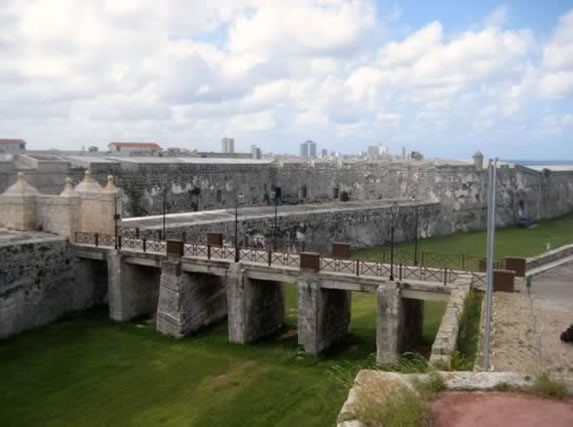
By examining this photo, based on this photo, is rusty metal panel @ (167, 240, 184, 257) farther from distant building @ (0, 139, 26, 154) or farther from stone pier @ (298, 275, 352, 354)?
distant building @ (0, 139, 26, 154)

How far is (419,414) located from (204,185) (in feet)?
99.7

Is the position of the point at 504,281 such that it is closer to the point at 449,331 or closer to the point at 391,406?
the point at 449,331

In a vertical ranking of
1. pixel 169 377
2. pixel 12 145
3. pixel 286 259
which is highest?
pixel 12 145

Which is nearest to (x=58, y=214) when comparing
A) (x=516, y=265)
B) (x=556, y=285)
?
(x=516, y=265)

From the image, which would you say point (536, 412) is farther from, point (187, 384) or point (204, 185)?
point (204, 185)

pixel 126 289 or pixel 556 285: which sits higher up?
pixel 556 285

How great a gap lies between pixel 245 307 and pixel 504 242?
1986cm

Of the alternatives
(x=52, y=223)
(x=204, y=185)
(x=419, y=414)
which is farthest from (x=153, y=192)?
(x=419, y=414)

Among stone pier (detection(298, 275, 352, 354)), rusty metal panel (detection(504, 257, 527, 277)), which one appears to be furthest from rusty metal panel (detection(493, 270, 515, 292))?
stone pier (detection(298, 275, 352, 354))

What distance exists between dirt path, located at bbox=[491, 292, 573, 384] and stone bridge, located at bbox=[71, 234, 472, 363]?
1.76 meters

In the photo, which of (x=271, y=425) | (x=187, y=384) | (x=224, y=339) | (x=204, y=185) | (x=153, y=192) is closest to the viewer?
(x=271, y=425)

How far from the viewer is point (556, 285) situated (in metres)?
16.1

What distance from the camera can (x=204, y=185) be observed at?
35.6 m

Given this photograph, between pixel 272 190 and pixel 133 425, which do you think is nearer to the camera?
Answer: pixel 133 425
